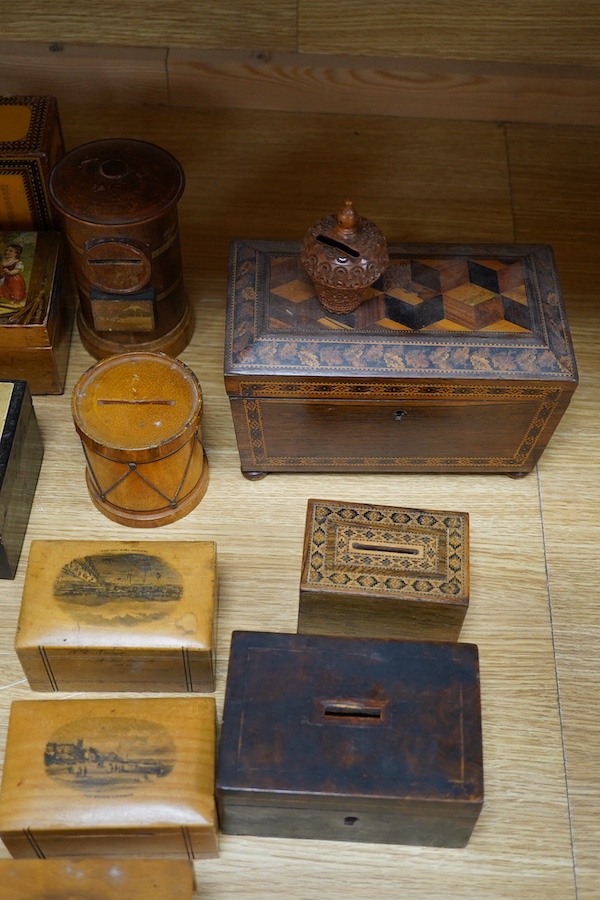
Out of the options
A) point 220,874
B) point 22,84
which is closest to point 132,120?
point 22,84

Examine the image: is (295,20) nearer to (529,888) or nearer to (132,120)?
(132,120)

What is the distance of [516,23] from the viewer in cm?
301

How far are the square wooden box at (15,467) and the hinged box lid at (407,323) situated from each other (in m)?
0.46

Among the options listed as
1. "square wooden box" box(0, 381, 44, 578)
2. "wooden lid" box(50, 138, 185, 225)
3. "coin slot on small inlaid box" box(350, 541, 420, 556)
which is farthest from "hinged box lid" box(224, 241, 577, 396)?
"square wooden box" box(0, 381, 44, 578)

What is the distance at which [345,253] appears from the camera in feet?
7.16

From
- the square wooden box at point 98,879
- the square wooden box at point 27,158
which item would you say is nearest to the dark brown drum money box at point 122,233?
the square wooden box at point 27,158

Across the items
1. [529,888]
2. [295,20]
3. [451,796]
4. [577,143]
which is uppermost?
[295,20]

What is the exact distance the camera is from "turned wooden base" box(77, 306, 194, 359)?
2.58m

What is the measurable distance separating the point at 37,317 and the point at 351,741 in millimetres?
1162

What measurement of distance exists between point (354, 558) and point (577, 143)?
1.67 metres

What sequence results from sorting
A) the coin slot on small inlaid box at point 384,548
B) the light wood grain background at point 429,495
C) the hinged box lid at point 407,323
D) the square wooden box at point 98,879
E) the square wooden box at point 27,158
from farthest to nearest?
the square wooden box at point 27,158 → the hinged box lid at point 407,323 → the coin slot on small inlaid box at point 384,548 → the light wood grain background at point 429,495 → the square wooden box at point 98,879

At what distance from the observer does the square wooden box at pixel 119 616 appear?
204 cm

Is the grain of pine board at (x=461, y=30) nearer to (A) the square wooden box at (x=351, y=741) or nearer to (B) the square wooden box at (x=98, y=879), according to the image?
(A) the square wooden box at (x=351, y=741)

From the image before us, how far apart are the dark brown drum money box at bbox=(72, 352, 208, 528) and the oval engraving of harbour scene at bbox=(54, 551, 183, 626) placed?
20cm
